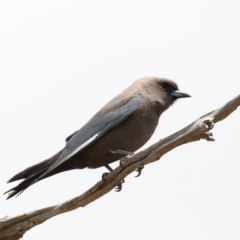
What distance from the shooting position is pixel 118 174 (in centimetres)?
566

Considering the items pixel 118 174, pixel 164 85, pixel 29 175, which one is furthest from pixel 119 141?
pixel 164 85

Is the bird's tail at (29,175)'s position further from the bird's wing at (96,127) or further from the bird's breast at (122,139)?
the bird's breast at (122,139)

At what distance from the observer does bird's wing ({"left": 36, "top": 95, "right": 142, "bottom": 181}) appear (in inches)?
263

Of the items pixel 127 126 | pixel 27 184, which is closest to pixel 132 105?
pixel 127 126

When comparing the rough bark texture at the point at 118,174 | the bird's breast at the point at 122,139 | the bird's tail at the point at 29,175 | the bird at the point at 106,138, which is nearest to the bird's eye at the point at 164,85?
the bird at the point at 106,138

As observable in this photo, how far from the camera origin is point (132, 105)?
271 inches

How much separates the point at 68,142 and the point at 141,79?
1.27 m

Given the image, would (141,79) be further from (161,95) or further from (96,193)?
(96,193)

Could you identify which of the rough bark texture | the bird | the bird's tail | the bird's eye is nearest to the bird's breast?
the bird

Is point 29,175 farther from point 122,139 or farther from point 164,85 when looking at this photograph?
point 164,85

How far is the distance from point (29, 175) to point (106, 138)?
33.1 inches

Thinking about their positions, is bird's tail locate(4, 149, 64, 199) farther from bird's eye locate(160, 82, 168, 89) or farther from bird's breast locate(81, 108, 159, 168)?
bird's eye locate(160, 82, 168, 89)

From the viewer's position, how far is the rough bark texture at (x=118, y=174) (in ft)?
16.9

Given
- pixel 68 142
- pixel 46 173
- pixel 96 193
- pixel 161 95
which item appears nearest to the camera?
pixel 96 193
